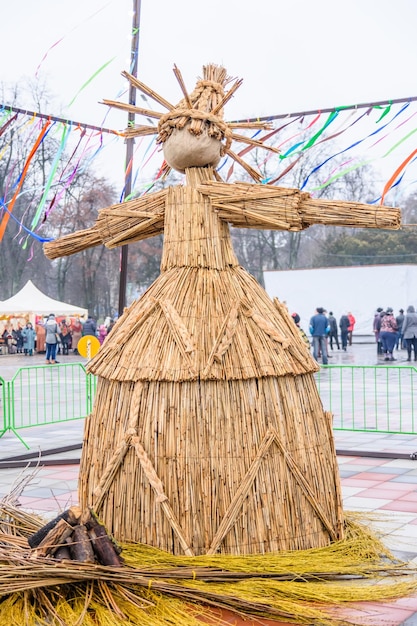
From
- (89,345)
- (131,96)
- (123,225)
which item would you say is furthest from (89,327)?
(123,225)

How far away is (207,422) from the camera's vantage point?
464cm

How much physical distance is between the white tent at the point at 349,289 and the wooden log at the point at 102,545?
2504cm

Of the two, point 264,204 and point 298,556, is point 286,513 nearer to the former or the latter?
point 298,556

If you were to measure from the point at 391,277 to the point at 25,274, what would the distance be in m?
24.7

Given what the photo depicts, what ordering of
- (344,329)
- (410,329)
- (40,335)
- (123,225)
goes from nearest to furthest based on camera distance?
1. (123,225)
2. (410,329)
3. (344,329)
4. (40,335)

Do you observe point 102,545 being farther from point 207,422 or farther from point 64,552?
point 207,422

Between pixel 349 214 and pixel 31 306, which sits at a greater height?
pixel 349 214

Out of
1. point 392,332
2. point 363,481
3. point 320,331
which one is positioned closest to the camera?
point 363,481

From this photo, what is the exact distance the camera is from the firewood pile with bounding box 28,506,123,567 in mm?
4180

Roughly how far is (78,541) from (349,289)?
86.4 ft

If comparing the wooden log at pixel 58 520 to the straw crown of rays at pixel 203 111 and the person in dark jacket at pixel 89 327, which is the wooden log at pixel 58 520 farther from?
the person in dark jacket at pixel 89 327

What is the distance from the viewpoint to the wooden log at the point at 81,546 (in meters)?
4.19

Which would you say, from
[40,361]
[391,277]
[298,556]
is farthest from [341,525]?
[391,277]

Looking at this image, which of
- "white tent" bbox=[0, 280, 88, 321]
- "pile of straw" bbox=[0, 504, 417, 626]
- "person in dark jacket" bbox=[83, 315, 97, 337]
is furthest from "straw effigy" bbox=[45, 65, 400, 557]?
"white tent" bbox=[0, 280, 88, 321]
